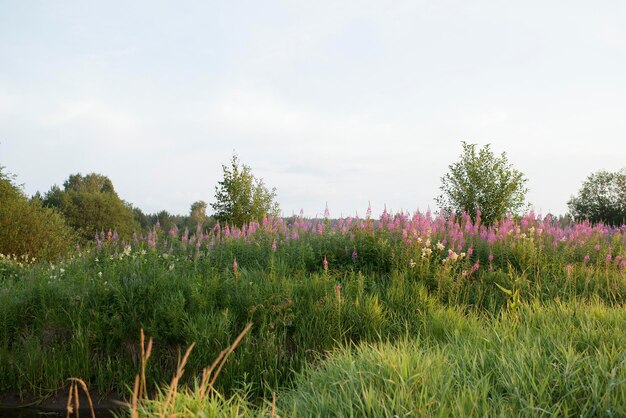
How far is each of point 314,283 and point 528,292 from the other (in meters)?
3.24

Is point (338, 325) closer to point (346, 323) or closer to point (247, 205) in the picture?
point (346, 323)

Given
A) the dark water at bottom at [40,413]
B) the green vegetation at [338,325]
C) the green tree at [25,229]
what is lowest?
the dark water at bottom at [40,413]

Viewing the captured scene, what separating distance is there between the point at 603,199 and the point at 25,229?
30290mm

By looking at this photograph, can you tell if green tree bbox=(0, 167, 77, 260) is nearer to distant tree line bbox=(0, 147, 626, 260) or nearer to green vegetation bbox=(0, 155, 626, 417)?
distant tree line bbox=(0, 147, 626, 260)

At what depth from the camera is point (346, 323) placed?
6465mm

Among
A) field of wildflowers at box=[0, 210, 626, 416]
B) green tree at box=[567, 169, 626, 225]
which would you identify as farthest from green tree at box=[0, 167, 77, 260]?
green tree at box=[567, 169, 626, 225]

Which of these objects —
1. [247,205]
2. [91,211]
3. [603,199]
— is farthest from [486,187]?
[91,211]

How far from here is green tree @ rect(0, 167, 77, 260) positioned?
1598cm

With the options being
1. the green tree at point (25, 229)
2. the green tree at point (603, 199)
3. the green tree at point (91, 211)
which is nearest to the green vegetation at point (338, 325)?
the green tree at point (25, 229)

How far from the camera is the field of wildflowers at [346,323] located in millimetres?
3662

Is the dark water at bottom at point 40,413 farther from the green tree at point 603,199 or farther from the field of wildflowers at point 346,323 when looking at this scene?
the green tree at point 603,199

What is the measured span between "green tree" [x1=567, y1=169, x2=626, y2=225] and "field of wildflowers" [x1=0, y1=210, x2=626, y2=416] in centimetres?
2220

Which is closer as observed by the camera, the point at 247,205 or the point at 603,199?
the point at 247,205

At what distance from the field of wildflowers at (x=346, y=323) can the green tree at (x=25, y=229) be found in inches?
273
